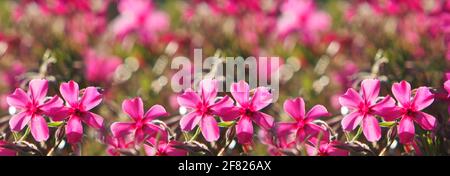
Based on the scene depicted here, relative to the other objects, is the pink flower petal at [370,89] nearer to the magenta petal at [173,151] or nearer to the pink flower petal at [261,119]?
the pink flower petal at [261,119]

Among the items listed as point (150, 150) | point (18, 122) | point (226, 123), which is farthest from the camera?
point (150, 150)

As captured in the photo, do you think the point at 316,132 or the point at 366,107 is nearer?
the point at 366,107

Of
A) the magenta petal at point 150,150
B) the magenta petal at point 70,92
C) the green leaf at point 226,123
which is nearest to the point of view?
the magenta petal at point 70,92

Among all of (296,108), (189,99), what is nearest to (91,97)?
(189,99)

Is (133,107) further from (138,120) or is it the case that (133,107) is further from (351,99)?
(351,99)

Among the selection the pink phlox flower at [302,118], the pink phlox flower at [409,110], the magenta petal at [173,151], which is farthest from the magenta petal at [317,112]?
the magenta petal at [173,151]

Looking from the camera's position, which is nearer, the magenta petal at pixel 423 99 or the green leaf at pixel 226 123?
the magenta petal at pixel 423 99

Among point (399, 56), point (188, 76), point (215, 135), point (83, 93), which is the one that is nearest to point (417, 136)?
point (399, 56)
